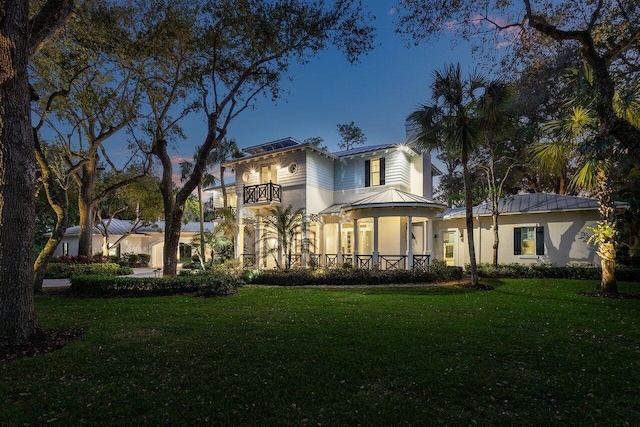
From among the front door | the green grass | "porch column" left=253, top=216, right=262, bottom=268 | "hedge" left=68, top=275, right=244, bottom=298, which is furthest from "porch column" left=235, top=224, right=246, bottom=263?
A: the front door

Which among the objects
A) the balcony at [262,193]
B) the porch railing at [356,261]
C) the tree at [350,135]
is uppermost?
the tree at [350,135]

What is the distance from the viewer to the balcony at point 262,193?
19.4 metres

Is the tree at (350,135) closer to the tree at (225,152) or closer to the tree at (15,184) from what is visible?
the tree at (225,152)

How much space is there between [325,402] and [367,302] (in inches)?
248

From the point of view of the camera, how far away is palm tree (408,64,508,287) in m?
12.7

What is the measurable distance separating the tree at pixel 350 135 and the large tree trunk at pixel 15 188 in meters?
29.6

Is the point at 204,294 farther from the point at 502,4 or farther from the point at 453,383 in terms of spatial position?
the point at 502,4

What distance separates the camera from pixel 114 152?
21.6m

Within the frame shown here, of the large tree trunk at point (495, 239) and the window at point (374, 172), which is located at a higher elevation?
the window at point (374, 172)

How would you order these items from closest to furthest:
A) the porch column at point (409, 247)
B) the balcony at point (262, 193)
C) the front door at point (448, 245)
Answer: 1. the porch column at point (409, 247)
2. the balcony at point (262, 193)
3. the front door at point (448, 245)

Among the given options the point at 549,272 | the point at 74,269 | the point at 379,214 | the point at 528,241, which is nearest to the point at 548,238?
the point at 528,241

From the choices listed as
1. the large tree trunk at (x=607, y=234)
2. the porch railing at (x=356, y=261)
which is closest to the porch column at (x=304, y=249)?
the porch railing at (x=356, y=261)

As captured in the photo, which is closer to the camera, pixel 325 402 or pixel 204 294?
pixel 325 402

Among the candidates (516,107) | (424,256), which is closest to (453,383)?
(424,256)
